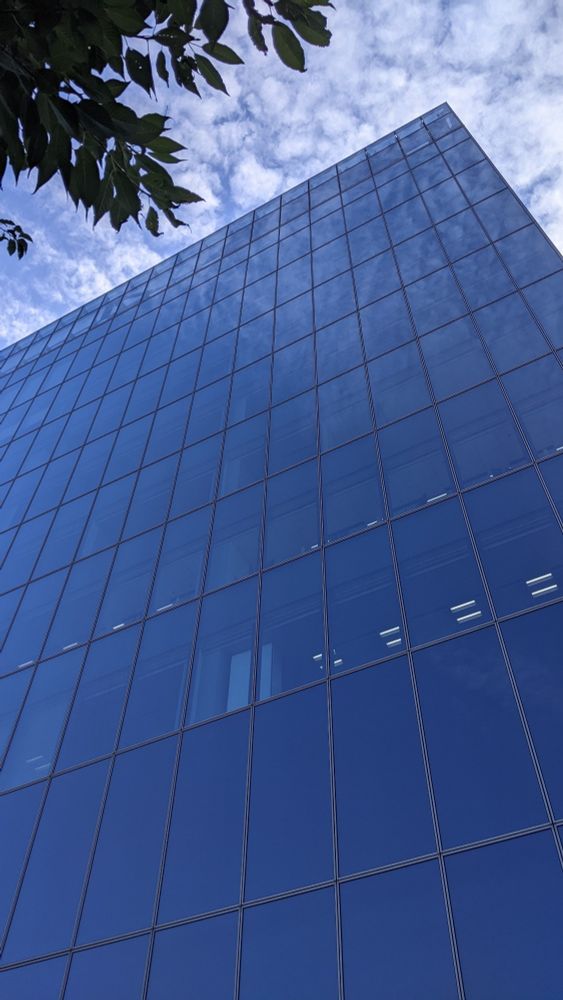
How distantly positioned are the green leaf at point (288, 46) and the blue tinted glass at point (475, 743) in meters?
8.12

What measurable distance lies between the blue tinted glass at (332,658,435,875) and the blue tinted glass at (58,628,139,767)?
445 centimetres

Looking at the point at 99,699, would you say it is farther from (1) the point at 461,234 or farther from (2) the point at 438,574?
(1) the point at 461,234

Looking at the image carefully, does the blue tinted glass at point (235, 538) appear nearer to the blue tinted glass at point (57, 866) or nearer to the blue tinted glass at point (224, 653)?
the blue tinted glass at point (224, 653)

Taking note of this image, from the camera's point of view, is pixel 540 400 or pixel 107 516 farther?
pixel 107 516

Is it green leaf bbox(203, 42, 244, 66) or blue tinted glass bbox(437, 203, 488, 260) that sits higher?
green leaf bbox(203, 42, 244, 66)

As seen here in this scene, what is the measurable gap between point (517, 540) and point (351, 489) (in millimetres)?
3944

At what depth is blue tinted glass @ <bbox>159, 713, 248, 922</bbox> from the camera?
10.2m

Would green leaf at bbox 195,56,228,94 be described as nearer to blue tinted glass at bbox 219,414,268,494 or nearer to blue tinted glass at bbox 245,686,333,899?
blue tinted glass at bbox 245,686,333,899

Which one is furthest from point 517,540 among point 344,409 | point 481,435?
point 344,409

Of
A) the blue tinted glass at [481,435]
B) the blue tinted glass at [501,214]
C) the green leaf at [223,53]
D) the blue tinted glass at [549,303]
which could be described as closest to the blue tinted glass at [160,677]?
the blue tinted glass at [481,435]

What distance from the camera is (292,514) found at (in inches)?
608

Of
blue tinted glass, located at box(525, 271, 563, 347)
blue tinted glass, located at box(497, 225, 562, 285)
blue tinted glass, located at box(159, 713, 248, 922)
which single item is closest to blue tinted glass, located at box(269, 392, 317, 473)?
blue tinted glass, located at box(525, 271, 563, 347)

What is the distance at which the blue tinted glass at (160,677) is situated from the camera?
1298cm

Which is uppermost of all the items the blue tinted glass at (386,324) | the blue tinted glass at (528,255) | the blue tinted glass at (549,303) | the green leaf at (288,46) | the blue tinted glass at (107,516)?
the green leaf at (288,46)
